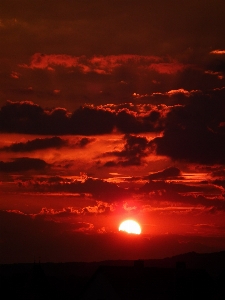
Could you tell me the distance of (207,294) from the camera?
212 feet

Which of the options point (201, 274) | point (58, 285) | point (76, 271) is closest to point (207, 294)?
point (201, 274)

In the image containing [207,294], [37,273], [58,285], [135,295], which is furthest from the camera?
[58,285]

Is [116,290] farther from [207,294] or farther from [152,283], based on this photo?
[207,294]

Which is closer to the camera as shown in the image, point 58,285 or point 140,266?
point 140,266

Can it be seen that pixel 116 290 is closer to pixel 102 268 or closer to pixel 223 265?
pixel 102 268

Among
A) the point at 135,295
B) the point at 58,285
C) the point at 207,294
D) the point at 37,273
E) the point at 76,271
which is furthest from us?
the point at 76,271

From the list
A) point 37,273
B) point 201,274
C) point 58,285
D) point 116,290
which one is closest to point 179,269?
point 201,274

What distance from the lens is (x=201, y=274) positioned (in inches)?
2608

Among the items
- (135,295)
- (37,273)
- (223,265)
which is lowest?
(135,295)

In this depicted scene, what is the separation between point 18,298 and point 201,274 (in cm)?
1886

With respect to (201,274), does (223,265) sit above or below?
above

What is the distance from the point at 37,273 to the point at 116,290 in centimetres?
1054

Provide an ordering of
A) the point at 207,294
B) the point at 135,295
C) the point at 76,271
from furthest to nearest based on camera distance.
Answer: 1. the point at 76,271
2. the point at 207,294
3. the point at 135,295

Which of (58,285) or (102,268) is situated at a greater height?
(58,285)
